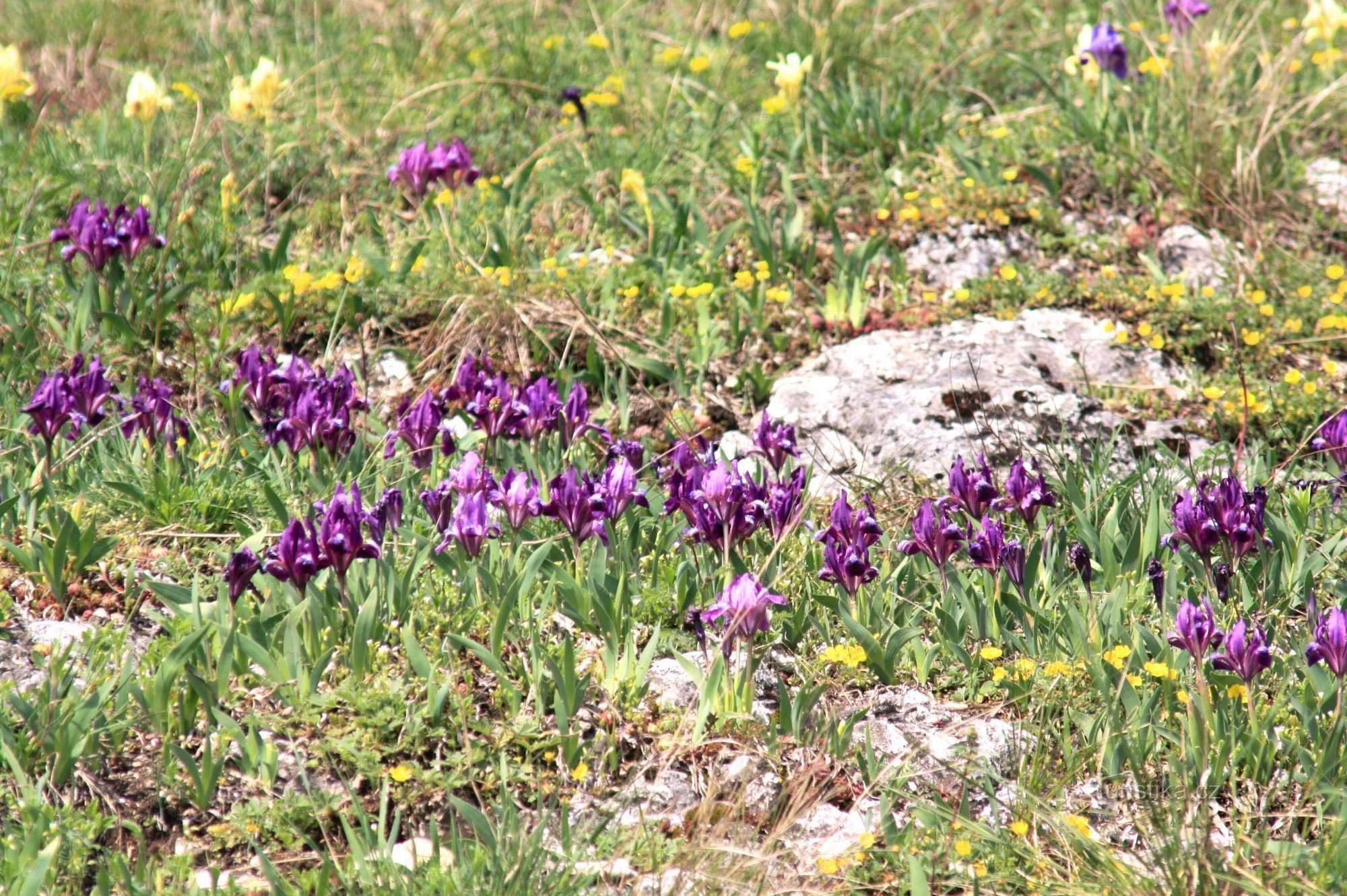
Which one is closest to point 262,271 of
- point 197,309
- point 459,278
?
point 197,309

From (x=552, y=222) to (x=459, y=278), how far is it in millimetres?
700

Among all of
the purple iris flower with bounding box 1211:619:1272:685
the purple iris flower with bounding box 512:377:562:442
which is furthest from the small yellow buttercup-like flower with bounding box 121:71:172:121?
the purple iris flower with bounding box 1211:619:1272:685

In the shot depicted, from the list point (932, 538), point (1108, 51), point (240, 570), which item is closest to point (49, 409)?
point (240, 570)

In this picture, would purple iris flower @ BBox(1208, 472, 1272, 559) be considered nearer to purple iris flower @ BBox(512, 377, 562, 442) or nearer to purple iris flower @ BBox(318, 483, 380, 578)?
purple iris flower @ BBox(512, 377, 562, 442)

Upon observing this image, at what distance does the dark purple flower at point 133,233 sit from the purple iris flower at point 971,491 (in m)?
2.73

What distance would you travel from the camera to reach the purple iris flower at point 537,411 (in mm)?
3316

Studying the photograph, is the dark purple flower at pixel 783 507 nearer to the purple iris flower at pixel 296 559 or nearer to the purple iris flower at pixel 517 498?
the purple iris flower at pixel 517 498

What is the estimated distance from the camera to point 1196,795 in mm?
Answer: 2361

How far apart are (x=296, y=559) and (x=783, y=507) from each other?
115 centimetres

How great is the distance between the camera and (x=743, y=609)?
2.50 m

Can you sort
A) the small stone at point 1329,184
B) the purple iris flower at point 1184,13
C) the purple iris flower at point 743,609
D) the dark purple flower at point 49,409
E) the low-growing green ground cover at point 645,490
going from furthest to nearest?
the purple iris flower at point 1184,13
the small stone at point 1329,184
the dark purple flower at point 49,409
the purple iris flower at point 743,609
the low-growing green ground cover at point 645,490

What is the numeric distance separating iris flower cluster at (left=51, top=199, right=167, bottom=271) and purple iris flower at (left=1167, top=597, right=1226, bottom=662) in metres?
3.34

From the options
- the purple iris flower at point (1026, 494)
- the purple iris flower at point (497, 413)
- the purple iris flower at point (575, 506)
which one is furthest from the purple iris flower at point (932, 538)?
the purple iris flower at point (497, 413)

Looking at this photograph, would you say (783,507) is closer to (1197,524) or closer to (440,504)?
(440,504)
